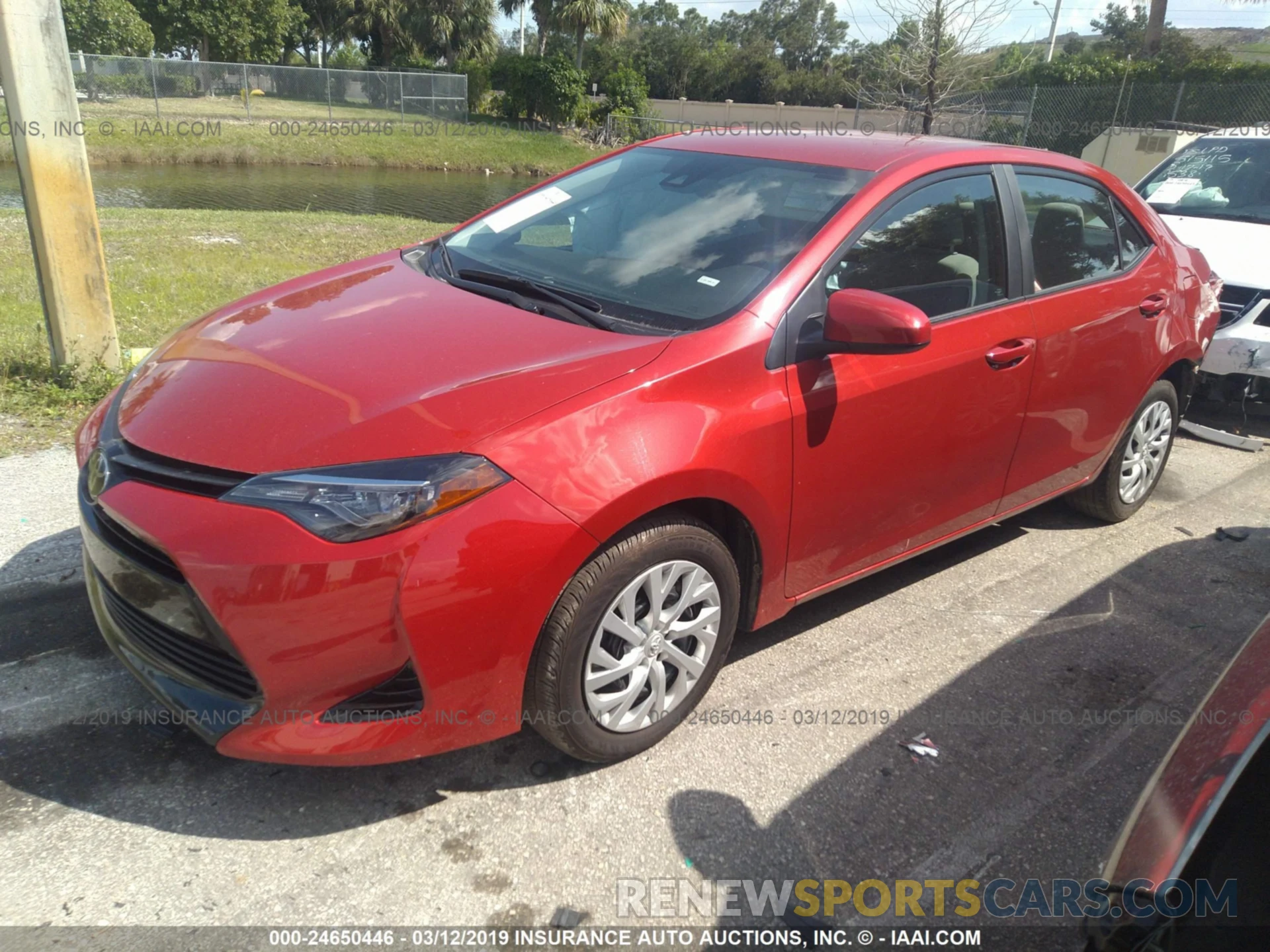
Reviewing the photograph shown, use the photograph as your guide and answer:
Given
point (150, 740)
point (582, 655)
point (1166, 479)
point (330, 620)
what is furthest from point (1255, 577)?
point (150, 740)

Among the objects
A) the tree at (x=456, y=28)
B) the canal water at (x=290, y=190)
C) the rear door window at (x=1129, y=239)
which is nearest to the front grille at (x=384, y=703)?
the rear door window at (x=1129, y=239)

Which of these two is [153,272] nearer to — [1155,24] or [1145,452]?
[1145,452]

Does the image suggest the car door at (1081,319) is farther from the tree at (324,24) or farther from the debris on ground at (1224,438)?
the tree at (324,24)

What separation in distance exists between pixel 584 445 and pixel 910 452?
1396 millimetres

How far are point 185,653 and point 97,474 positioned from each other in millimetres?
601

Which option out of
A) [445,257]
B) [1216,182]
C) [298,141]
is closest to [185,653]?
[445,257]

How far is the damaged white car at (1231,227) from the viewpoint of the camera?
20.1 feet

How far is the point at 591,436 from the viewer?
8.14 ft

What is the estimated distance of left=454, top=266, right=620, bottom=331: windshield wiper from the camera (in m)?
2.95

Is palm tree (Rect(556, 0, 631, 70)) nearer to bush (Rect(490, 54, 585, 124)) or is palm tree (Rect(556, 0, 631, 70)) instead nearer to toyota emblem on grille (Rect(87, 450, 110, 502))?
bush (Rect(490, 54, 585, 124))

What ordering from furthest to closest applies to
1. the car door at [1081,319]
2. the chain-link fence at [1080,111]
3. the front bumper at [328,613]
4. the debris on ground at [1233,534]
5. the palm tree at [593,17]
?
the palm tree at [593,17]
the chain-link fence at [1080,111]
the debris on ground at [1233,534]
the car door at [1081,319]
the front bumper at [328,613]

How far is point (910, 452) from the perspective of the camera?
3314 mm

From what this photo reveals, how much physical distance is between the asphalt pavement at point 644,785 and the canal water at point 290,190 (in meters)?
13.3

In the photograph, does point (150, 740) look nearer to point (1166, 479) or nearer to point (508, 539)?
point (508, 539)
